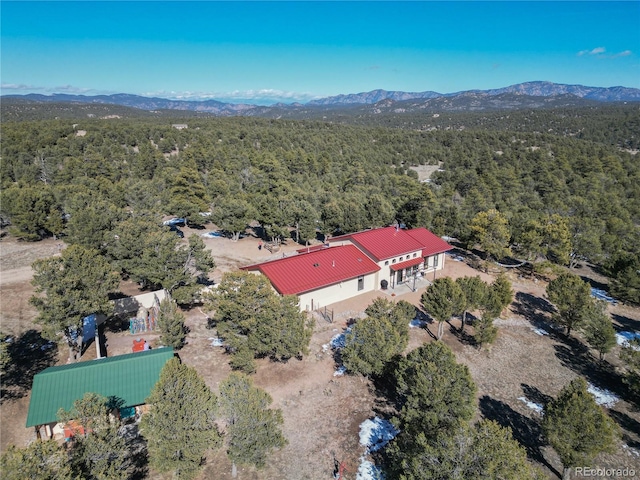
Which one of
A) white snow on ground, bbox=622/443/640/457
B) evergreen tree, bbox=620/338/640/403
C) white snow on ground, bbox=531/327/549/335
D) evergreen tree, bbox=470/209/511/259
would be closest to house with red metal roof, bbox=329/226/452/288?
evergreen tree, bbox=470/209/511/259

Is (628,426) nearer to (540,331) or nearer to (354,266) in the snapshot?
(540,331)

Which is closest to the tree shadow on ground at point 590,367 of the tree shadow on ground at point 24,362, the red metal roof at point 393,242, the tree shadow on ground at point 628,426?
the tree shadow on ground at point 628,426

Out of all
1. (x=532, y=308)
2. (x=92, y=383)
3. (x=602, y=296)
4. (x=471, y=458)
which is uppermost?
(x=471, y=458)

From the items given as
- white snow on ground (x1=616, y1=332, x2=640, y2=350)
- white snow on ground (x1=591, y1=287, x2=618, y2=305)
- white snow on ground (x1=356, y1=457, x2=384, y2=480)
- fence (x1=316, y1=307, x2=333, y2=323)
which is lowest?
white snow on ground (x1=591, y1=287, x2=618, y2=305)

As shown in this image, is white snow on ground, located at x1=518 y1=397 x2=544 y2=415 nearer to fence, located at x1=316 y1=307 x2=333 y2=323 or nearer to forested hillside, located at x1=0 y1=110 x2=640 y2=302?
fence, located at x1=316 y1=307 x2=333 y2=323

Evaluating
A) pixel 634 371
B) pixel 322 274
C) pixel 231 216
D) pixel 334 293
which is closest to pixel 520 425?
pixel 634 371

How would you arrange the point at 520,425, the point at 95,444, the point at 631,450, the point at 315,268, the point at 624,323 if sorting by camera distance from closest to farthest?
the point at 95,444 < the point at 631,450 < the point at 520,425 < the point at 315,268 < the point at 624,323

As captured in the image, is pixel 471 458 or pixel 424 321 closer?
pixel 471 458

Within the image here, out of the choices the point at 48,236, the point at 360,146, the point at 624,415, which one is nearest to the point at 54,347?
the point at 48,236
